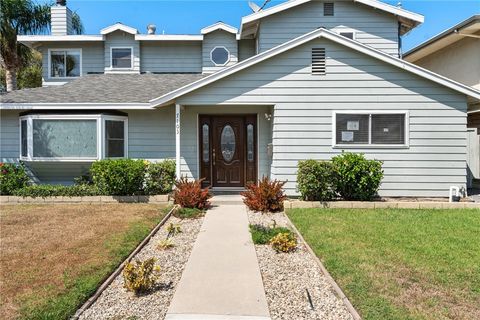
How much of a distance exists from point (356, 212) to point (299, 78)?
3.91 metres

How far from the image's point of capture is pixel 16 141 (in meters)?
11.6

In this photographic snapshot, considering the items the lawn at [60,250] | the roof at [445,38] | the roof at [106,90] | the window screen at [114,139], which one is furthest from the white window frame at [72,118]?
the roof at [445,38]

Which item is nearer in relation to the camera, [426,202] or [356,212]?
[356,212]

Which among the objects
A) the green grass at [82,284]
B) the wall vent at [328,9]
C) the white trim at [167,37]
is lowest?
the green grass at [82,284]

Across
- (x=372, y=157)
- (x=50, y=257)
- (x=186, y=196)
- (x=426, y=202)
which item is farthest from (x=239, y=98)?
(x=50, y=257)

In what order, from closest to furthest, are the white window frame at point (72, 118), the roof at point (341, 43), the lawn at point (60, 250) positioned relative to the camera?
the lawn at point (60, 250), the roof at point (341, 43), the white window frame at point (72, 118)

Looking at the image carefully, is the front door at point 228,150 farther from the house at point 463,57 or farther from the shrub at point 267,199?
the house at point 463,57

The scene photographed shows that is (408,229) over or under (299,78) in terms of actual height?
under

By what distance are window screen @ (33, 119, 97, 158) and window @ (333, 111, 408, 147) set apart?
7.23 m

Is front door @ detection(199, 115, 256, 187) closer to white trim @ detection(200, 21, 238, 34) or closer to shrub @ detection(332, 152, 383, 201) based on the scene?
shrub @ detection(332, 152, 383, 201)

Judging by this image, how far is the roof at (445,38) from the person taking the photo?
11.7 m

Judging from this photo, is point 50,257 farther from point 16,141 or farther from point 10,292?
point 16,141

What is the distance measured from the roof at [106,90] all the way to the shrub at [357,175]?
6.09 meters

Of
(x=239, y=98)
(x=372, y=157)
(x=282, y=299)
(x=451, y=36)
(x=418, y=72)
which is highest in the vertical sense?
(x=451, y=36)
